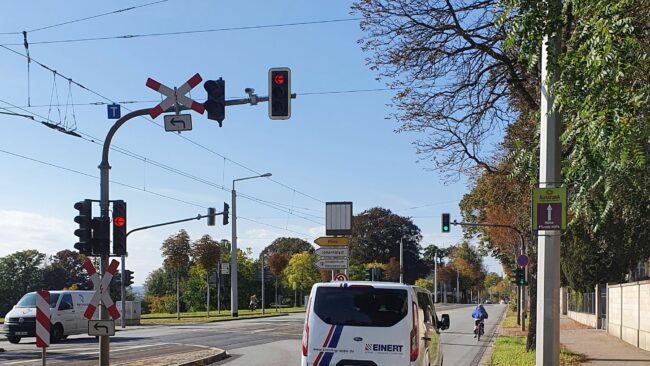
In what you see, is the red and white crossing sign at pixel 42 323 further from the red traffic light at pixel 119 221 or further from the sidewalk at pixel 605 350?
the sidewalk at pixel 605 350

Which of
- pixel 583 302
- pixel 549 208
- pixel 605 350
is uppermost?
pixel 549 208

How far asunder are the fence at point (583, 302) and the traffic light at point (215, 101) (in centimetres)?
3092

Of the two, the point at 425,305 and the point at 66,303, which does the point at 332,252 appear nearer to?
the point at 425,305

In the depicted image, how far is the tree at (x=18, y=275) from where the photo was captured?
82.4m

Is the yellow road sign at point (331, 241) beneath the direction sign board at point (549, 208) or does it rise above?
beneath

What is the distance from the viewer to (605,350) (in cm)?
2325

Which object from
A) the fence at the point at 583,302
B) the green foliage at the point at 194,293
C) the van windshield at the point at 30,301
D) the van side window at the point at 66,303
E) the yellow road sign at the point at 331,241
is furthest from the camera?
the green foliage at the point at 194,293

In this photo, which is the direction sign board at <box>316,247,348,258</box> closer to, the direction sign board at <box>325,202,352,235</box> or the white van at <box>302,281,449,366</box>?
the direction sign board at <box>325,202,352,235</box>

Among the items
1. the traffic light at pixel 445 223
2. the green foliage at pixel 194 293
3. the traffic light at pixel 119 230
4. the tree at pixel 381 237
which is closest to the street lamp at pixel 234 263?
the traffic light at pixel 445 223

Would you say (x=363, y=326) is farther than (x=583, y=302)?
No

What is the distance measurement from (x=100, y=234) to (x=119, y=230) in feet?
1.37

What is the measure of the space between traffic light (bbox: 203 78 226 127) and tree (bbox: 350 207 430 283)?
88885mm

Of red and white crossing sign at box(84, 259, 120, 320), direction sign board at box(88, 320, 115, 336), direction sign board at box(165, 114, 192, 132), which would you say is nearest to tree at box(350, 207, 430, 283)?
direction sign board at box(165, 114, 192, 132)

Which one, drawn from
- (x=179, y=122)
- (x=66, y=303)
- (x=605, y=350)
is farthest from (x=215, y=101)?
(x=66, y=303)
